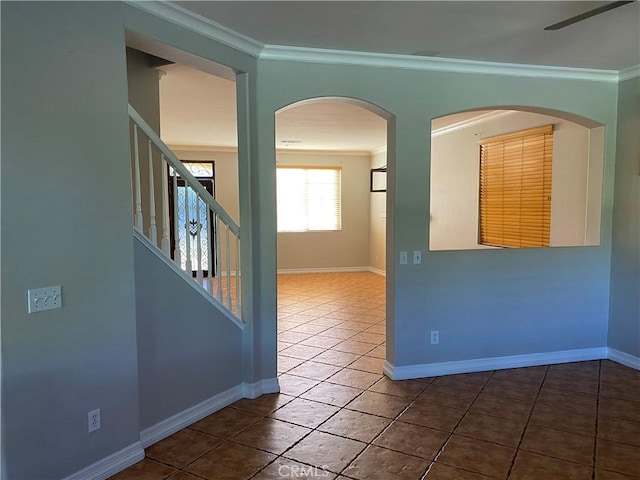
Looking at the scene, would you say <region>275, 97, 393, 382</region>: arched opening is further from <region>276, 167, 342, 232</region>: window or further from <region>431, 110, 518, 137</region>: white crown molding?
<region>431, 110, 518, 137</region>: white crown molding

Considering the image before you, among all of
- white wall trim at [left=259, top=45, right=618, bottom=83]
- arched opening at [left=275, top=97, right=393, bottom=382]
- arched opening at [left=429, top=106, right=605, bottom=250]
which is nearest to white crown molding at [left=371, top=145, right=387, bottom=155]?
arched opening at [left=275, top=97, right=393, bottom=382]

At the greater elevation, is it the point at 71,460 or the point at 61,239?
the point at 61,239

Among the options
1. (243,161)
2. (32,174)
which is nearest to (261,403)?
(243,161)

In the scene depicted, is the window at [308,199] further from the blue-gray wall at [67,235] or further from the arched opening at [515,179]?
the blue-gray wall at [67,235]

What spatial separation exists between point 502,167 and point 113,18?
4642mm

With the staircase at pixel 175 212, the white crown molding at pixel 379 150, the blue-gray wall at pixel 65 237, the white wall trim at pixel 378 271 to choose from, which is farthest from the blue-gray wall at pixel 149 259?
the white wall trim at pixel 378 271

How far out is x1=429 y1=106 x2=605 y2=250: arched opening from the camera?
4383 millimetres

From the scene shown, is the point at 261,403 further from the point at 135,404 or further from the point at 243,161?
the point at 243,161

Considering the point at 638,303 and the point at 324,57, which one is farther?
the point at 638,303

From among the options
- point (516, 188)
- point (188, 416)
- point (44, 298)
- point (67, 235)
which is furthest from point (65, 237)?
point (516, 188)

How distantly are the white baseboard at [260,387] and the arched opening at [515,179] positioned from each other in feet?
9.80

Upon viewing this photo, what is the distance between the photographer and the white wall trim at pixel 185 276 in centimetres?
266

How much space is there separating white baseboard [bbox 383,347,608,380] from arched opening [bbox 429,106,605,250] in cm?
107

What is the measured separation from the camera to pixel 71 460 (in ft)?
7.43
